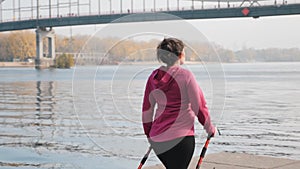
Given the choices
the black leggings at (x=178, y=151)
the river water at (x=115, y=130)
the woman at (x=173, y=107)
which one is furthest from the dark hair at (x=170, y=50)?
the black leggings at (x=178, y=151)

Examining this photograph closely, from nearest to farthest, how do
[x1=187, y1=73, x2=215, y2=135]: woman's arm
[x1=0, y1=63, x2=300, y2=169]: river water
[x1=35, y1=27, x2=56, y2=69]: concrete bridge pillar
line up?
[x1=187, y1=73, x2=215, y2=135]: woman's arm < [x1=0, y1=63, x2=300, y2=169]: river water < [x1=35, y1=27, x2=56, y2=69]: concrete bridge pillar

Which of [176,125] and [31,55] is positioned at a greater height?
[176,125]

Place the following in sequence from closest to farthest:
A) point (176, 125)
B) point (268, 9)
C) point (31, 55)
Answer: point (176, 125)
point (268, 9)
point (31, 55)

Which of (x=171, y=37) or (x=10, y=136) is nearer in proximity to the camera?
(x=171, y=37)

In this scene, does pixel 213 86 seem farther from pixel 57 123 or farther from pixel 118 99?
pixel 57 123

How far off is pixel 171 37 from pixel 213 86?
85 cm

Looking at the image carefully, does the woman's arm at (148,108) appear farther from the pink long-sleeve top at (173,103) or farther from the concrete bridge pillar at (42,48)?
the concrete bridge pillar at (42,48)

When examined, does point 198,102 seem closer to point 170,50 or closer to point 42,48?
point 170,50

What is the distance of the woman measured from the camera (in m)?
4.82

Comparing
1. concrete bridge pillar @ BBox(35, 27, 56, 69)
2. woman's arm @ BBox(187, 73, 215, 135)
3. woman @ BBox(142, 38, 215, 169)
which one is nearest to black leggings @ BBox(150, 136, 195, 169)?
woman @ BBox(142, 38, 215, 169)

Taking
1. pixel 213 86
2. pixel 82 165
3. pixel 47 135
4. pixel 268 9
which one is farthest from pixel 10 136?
pixel 268 9

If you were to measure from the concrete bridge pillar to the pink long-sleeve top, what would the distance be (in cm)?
9988

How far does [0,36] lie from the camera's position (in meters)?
152

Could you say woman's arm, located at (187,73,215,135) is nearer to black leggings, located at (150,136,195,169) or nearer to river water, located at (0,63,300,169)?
black leggings, located at (150,136,195,169)
